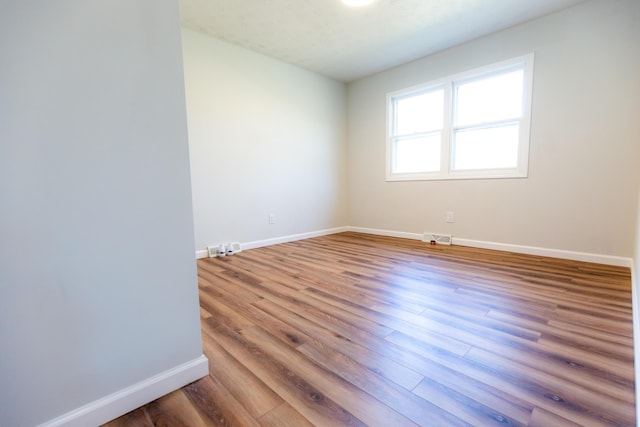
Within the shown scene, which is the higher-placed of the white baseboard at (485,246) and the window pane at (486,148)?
the window pane at (486,148)

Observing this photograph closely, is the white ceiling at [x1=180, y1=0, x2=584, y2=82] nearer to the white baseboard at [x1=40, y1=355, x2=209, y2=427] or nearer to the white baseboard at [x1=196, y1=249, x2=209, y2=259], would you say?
the white baseboard at [x1=196, y1=249, x2=209, y2=259]

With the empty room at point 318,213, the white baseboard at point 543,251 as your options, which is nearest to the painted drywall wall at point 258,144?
the empty room at point 318,213

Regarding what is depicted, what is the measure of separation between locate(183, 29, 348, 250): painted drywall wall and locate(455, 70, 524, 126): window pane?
185 centimetres

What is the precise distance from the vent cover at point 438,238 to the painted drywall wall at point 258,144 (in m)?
1.49

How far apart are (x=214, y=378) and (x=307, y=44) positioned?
3447 millimetres

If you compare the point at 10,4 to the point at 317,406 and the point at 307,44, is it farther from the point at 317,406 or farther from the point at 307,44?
the point at 307,44

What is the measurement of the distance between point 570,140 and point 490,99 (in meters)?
0.94

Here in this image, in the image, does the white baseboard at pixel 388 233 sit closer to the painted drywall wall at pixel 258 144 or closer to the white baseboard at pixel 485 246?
the white baseboard at pixel 485 246

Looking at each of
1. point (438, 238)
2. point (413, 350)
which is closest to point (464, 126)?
point (438, 238)

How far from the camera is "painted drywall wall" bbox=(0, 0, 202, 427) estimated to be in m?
0.79

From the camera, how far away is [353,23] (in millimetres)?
2877

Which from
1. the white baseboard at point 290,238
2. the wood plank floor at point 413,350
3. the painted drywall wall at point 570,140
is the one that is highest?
the painted drywall wall at point 570,140

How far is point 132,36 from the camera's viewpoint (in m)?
0.94

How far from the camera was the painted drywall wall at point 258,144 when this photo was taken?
123 inches
